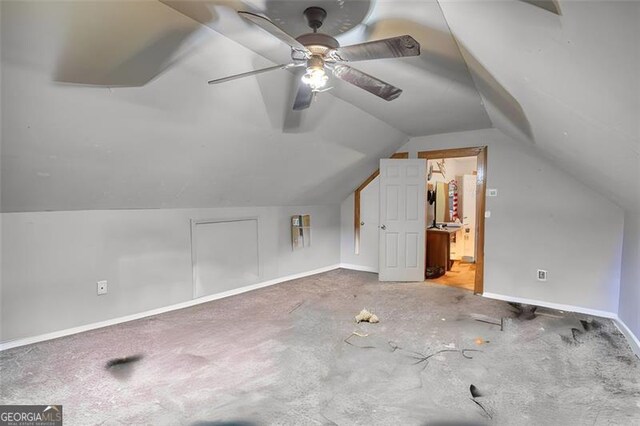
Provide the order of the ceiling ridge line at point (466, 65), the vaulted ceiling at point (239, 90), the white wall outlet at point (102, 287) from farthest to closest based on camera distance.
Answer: the white wall outlet at point (102, 287) < the ceiling ridge line at point (466, 65) < the vaulted ceiling at point (239, 90)

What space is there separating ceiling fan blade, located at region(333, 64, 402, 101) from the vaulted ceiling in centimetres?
23

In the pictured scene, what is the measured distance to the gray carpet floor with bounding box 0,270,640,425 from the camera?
1.98 metres

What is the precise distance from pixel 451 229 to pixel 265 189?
349 cm

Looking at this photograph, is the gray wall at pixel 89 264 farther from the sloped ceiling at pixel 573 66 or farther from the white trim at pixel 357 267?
the sloped ceiling at pixel 573 66

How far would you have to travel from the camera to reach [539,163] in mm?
3994

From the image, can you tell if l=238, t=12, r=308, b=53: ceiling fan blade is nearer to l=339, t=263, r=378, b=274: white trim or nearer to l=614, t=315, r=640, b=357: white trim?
l=614, t=315, r=640, b=357: white trim

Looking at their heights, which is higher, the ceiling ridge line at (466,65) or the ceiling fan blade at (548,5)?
the ceiling ridge line at (466,65)

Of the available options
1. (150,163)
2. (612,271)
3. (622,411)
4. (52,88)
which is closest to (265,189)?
(150,163)

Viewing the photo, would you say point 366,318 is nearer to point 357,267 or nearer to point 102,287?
point 357,267

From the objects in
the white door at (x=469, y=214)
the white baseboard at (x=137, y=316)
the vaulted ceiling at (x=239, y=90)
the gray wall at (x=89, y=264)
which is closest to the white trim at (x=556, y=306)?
the vaulted ceiling at (x=239, y=90)

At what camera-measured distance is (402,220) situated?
5.07 metres

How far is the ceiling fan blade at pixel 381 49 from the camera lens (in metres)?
1.66

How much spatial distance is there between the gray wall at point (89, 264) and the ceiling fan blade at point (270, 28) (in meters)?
2.65

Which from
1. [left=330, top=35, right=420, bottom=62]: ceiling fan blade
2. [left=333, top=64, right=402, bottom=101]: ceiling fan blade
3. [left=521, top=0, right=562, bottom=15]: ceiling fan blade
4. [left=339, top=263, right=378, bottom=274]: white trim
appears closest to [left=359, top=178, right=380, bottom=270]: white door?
[left=339, top=263, right=378, bottom=274]: white trim
